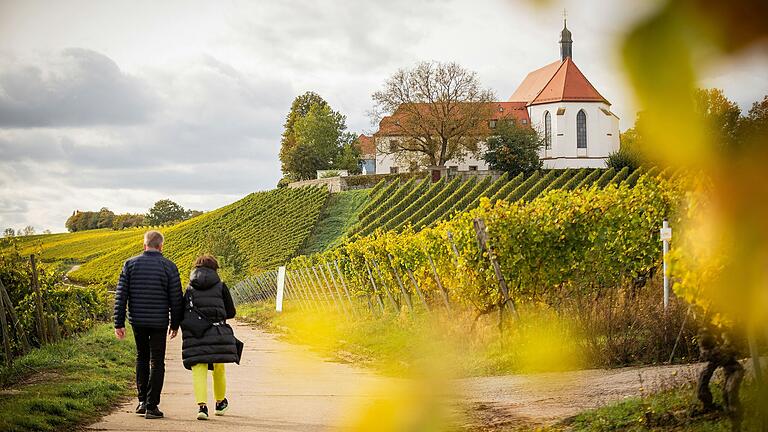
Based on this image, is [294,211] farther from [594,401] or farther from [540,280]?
[594,401]

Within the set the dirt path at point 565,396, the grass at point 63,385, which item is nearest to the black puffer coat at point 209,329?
the grass at point 63,385

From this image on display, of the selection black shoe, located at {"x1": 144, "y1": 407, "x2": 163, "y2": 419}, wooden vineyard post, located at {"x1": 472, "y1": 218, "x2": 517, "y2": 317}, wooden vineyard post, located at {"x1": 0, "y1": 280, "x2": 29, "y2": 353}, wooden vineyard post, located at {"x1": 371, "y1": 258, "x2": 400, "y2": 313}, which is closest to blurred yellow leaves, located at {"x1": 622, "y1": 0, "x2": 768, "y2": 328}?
black shoe, located at {"x1": 144, "y1": 407, "x2": 163, "y2": 419}

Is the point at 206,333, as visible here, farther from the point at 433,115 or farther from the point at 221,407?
the point at 433,115

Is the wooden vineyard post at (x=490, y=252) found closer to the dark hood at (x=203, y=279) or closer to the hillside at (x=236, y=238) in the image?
the dark hood at (x=203, y=279)

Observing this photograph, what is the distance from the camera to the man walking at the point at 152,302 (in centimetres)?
741

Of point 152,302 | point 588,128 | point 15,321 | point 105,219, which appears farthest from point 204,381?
point 105,219

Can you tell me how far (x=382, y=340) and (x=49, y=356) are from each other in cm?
504

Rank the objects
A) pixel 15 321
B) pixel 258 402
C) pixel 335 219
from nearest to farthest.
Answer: pixel 258 402
pixel 15 321
pixel 335 219

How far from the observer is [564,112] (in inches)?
123

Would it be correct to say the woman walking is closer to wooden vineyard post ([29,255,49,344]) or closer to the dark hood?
the dark hood

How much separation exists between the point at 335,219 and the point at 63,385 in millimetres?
68865

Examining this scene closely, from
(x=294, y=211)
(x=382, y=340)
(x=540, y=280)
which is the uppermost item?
(x=294, y=211)

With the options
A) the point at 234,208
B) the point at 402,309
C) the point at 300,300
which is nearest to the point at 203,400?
the point at 402,309

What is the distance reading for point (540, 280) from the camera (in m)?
12.9
